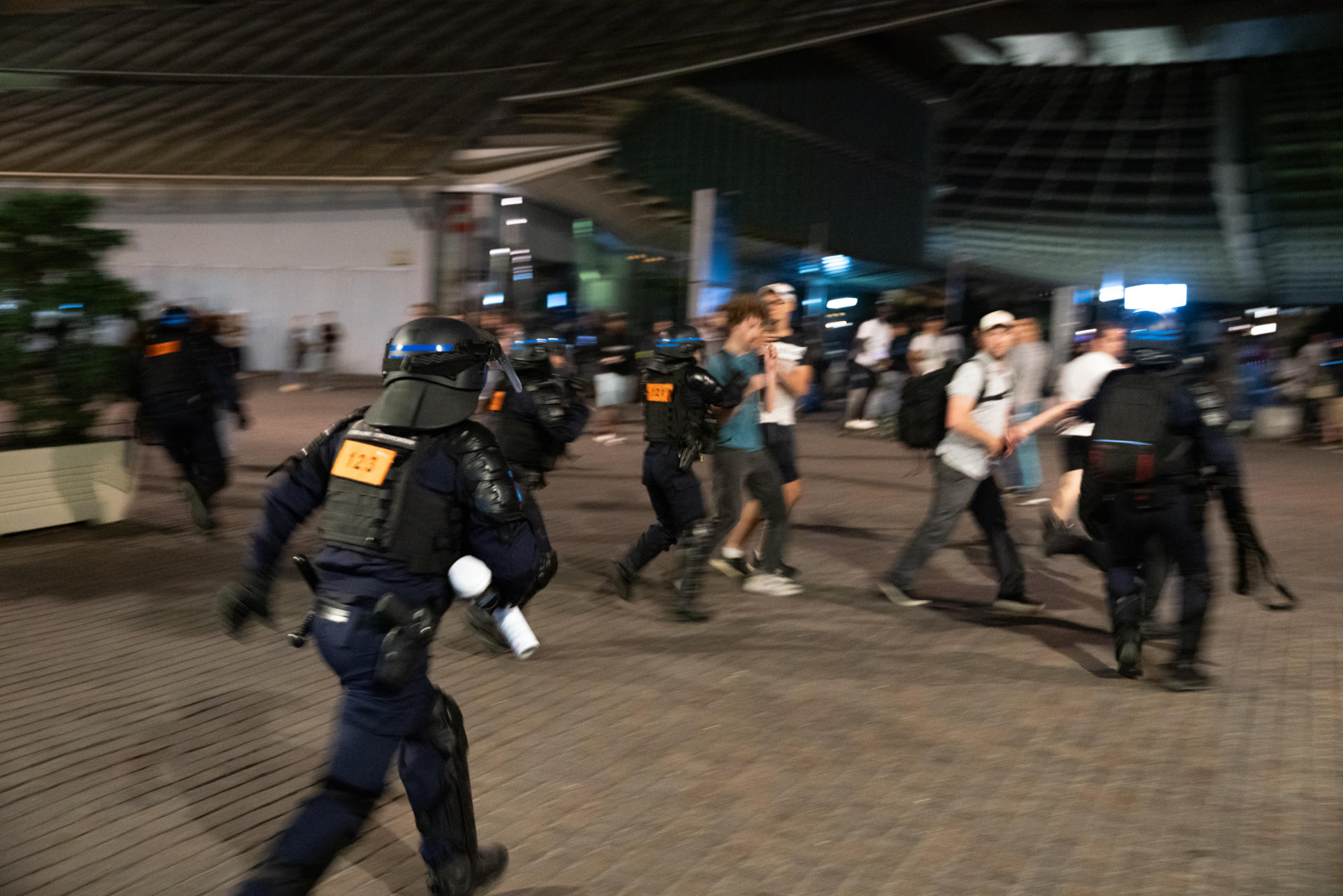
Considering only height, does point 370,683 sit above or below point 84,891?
above

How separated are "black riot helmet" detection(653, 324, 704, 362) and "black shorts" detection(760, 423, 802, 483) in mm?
911

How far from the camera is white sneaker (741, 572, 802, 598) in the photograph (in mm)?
7703

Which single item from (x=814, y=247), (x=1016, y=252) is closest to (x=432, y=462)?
(x=814, y=247)

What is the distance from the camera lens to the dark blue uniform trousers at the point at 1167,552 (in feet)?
17.7

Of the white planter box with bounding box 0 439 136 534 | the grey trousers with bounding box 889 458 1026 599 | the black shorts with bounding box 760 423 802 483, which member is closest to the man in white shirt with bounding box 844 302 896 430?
the black shorts with bounding box 760 423 802 483

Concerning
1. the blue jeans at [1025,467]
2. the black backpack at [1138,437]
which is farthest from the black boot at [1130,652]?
the blue jeans at [1025,467]

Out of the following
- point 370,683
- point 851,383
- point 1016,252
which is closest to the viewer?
point 370,683

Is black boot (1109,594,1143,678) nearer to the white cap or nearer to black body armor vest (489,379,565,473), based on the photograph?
the white cap

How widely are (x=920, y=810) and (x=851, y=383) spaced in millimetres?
15319

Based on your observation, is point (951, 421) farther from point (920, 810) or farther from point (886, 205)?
point (886, 205)

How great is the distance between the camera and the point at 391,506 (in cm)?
301

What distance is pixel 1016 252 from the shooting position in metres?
42.3

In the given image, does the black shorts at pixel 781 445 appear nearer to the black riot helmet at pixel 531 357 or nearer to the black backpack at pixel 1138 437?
the black riot helmet at pixel 531 357

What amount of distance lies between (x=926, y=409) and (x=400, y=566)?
4.51 m
